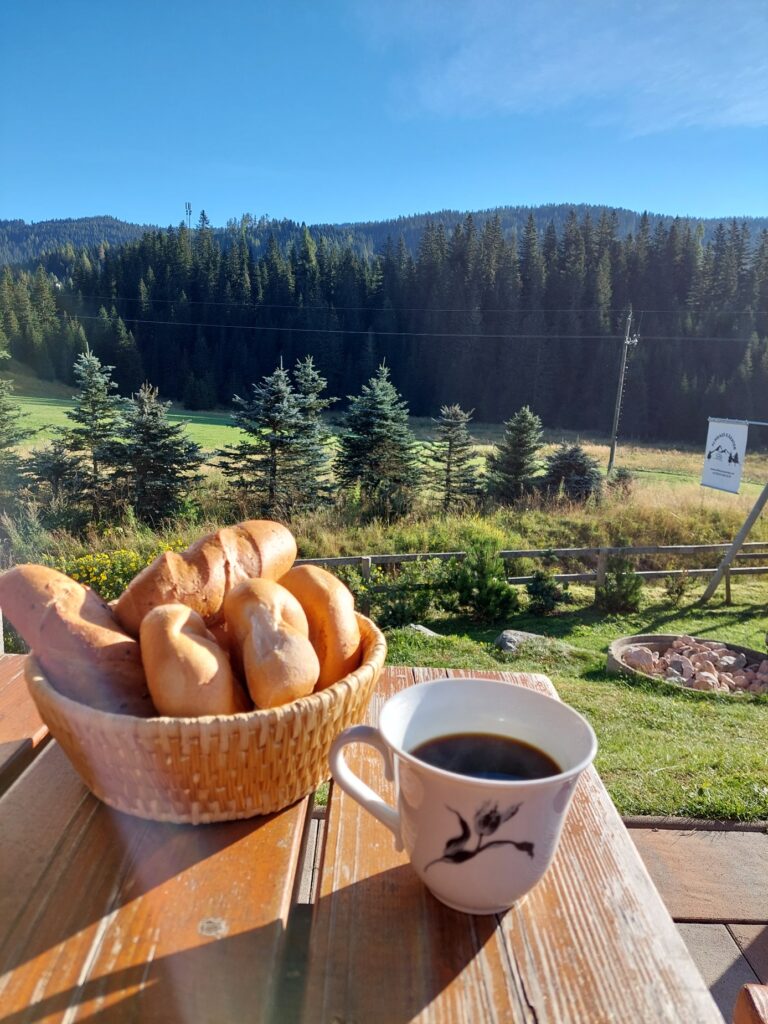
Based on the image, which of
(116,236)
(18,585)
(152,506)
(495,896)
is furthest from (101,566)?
(116,236)

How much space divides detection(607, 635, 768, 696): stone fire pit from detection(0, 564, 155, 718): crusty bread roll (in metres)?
3.70

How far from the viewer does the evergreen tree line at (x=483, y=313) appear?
2377 cm

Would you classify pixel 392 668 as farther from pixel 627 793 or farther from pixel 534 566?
pixel 534 566

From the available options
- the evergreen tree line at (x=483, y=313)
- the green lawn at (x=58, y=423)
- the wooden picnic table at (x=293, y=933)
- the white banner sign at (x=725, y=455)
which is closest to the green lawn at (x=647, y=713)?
the white banner sign at (x=725, y=455)

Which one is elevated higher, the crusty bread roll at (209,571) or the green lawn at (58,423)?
the crusty bread roll at (209,571)

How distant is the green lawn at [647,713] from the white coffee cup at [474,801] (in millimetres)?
1882

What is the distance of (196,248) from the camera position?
1003 inches

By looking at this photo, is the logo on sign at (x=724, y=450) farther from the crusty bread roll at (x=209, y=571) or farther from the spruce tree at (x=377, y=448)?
the crusty bread roll at (x=209, y=571)

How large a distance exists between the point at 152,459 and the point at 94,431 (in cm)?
81

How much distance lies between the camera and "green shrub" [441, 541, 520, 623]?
557 cm

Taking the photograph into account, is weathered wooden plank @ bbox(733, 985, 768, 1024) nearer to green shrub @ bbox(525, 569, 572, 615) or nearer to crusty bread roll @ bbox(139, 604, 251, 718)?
crusty bread roll @ bbox(139, 604, 251, 718)

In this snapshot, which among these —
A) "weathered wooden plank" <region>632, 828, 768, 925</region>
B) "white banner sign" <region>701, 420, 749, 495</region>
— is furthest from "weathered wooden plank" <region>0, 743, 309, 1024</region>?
"white banner sign" <region>701, 420, 749, 495</region>

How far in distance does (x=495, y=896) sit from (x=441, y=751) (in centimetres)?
12

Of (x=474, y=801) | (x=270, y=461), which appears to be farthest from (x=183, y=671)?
(x=270, y=461)
